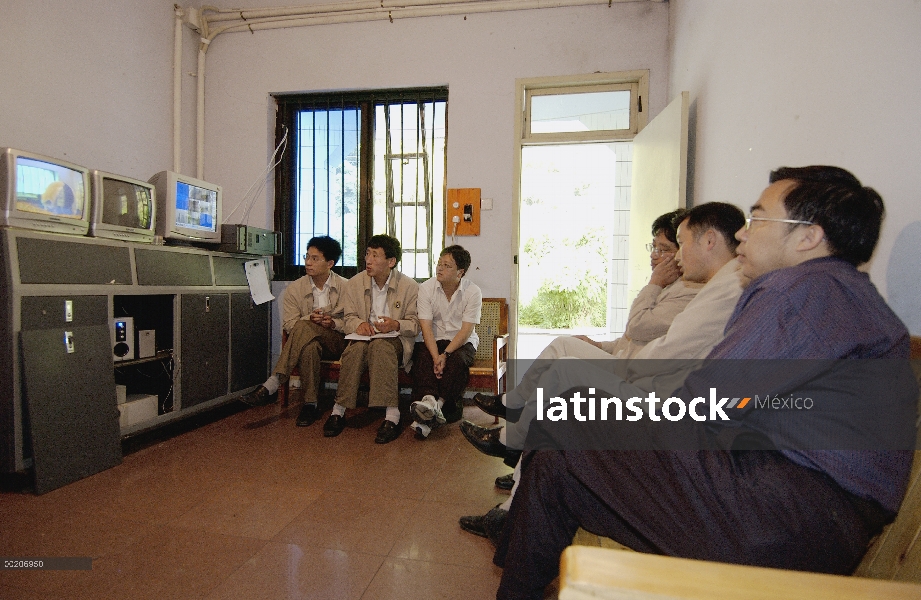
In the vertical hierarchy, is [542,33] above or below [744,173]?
above

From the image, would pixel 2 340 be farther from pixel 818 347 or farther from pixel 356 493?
pixel 818 347

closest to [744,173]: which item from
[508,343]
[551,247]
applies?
[508,343]

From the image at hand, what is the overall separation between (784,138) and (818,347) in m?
1.44

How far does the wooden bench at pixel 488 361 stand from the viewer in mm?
3279

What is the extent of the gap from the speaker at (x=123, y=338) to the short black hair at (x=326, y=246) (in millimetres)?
1226

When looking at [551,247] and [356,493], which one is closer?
[356,493]

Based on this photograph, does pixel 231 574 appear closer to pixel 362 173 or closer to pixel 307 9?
pixel 362 173

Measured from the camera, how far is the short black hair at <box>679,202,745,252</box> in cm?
166

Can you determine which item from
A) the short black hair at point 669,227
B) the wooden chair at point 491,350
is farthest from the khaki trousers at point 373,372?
the short black hair at point 669,227

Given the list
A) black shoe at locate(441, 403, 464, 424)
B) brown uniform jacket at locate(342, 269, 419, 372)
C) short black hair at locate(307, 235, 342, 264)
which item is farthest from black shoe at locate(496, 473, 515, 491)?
short black hair at locate(307, 235, 342, 264)

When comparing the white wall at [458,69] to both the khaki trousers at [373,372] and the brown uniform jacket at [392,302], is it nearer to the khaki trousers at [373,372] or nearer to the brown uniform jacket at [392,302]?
the brown uniform jacket at [392,302]

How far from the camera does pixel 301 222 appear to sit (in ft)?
14.4

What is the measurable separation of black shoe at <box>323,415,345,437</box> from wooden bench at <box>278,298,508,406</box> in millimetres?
329

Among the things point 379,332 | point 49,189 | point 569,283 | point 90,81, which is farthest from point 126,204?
point 569,283
